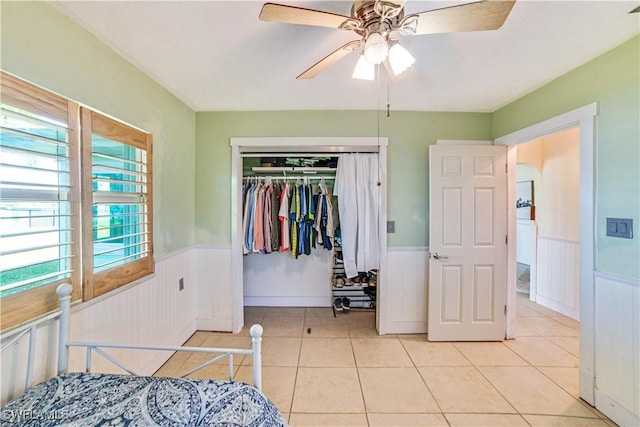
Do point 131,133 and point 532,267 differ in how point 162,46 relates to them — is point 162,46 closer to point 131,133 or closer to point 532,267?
point 131,133

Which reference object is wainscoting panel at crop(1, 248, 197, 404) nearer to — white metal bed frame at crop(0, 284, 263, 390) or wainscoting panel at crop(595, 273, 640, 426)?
white metal bed frame at crop(0, 284, 263, 390)

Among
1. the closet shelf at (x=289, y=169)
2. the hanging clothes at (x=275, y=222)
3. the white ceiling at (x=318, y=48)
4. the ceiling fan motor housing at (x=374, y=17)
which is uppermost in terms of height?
the white ceiling at (x=318, y=48)

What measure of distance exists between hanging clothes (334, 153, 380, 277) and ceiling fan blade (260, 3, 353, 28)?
1897 mm

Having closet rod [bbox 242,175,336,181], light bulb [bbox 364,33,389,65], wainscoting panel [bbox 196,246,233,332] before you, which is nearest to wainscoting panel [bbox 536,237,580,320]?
closet rod [bbox 242,175,336,181]

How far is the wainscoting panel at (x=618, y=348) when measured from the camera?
156cm

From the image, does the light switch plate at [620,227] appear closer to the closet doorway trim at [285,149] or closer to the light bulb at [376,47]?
the closet doorway trim at [285,149]

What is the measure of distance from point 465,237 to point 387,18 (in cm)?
218

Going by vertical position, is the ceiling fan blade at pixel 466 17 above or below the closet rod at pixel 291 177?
above

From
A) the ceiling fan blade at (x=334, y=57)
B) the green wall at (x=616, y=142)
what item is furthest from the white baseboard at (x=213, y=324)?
the green wall at (x=616, y=142)

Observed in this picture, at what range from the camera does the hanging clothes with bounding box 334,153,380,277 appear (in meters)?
3.03

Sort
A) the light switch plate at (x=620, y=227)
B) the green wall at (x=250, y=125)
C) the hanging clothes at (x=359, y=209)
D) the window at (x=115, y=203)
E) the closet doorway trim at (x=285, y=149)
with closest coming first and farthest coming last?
the green wall at (x=250, y=125), the window at (x=115, y=203), the light switch plate at (x=620, y=227), the closet doorway trim at (x=285, y=149), the hanging clothes at (x=359, y=209)

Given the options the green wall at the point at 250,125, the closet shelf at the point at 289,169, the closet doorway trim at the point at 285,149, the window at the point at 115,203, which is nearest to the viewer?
the green wall at the point at 250,125

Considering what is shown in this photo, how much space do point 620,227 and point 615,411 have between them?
116cm

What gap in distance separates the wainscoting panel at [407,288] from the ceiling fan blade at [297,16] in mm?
2192
